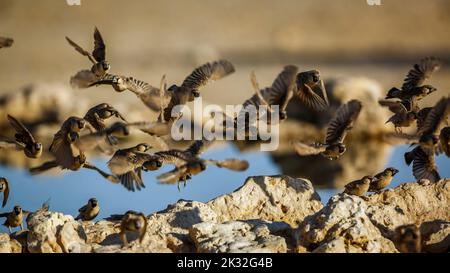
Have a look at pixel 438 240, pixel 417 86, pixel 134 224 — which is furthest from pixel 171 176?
pixel 417 86

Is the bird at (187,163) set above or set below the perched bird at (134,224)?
above

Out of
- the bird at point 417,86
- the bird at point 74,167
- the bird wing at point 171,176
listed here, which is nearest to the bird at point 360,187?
the bird at point 417,86

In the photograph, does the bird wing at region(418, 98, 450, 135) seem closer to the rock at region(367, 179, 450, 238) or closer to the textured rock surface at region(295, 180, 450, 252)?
the rock at region(367, 179, 450, 238)

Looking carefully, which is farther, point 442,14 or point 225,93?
point 442,14

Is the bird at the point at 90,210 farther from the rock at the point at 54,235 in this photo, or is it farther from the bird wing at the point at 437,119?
the bird wing at the point at 437,119

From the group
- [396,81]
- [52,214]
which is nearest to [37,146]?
[52,214]

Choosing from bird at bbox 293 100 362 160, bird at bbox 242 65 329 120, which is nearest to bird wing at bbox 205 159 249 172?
bird at bbox 242 65 329 120

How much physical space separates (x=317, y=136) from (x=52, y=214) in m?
8.27

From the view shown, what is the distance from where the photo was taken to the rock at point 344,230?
7.70 metres

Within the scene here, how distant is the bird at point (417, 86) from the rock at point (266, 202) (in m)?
2.05

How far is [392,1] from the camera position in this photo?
24234mm

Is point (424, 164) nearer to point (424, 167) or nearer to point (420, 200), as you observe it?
point (424, 167)

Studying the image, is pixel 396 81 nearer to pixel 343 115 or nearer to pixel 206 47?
pixel 206 47

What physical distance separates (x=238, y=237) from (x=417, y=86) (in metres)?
3.76
